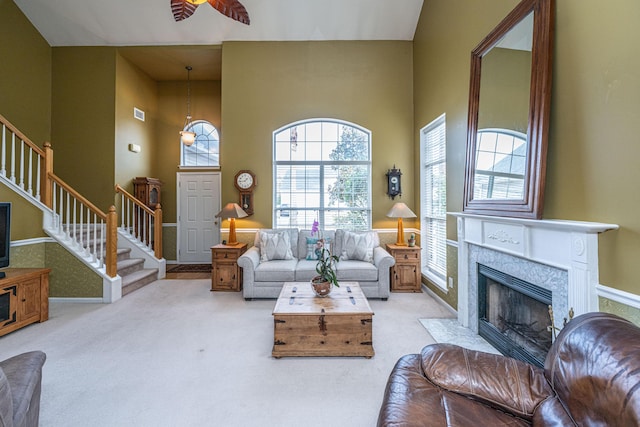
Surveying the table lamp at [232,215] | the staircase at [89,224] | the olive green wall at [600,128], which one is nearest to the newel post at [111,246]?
the staircase at [89,224]

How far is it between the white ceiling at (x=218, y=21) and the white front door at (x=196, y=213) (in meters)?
2.69

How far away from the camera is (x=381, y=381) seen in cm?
223

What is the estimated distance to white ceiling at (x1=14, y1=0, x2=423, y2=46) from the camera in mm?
4711

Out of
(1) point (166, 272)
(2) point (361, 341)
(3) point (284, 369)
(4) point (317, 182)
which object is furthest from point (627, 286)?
(1) point (166, 272)

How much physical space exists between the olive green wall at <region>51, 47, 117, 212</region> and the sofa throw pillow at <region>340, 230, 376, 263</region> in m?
4.36

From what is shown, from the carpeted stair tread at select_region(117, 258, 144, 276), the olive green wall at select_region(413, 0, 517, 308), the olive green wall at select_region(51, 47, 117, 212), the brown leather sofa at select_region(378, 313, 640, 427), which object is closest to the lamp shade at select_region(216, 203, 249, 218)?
the carpeted stair tread at select_region(117, 258, 144, 276)

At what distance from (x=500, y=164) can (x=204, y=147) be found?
6.02 m

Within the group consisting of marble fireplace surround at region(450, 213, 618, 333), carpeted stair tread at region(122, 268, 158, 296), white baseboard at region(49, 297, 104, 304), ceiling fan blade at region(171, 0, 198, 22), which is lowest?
white baseboard at region(49, 297, 104, 304)

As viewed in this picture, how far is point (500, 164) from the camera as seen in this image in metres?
2.50

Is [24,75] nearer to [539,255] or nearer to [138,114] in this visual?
[138,114]

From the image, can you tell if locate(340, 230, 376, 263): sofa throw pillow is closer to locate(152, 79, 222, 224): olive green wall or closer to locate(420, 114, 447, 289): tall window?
locate(420, 114, 447, 289): tall window

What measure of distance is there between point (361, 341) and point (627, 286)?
177 cm

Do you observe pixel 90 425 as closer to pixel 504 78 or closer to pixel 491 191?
pixel 491 191

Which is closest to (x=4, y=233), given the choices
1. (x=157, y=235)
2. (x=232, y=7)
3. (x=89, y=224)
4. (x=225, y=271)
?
(x=89, y=224)
